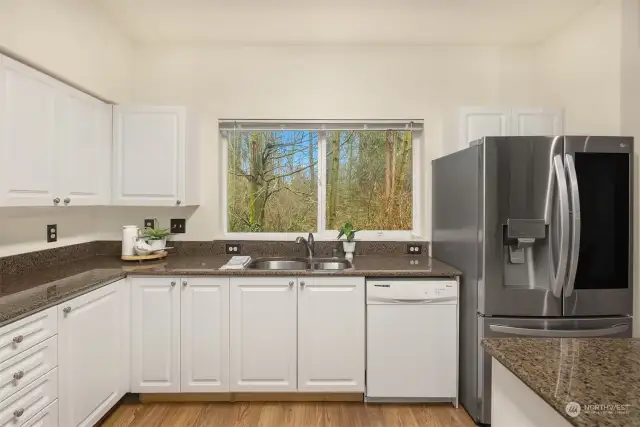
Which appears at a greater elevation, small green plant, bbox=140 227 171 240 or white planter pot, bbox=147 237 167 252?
small green plant, bbox=140 227 171 240

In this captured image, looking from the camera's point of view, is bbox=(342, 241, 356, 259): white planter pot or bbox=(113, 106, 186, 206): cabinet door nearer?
bbox=(113, 106, 186, 206): cabinet door

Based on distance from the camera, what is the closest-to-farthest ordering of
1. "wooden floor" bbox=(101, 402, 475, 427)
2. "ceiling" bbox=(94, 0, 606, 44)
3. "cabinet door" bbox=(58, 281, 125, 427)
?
"cabinet door" bbox=(58, 281, 125, 427), "wooden floor" bbox=(101, 402, 475, 427), "ceiling" bbox=(94, 0, 606, 44)

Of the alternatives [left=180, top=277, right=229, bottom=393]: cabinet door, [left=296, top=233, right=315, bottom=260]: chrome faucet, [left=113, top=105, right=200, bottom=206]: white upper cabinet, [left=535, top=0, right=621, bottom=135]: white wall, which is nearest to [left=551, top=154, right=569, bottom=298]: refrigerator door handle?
[left=535, top=0, right=621, bottom=135]: white wall

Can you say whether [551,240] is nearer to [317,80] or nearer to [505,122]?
[505,122]

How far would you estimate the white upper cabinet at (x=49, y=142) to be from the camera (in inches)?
74.6

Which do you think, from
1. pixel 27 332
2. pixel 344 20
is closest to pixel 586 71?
pixel 344 20

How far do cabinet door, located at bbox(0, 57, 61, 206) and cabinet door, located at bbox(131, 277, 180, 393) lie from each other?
75 centimetres

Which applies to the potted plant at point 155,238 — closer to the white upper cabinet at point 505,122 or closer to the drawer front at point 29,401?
the drawer front at point 29,401

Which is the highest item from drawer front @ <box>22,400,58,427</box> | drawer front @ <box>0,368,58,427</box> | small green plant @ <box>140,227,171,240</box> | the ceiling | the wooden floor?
the ceiling

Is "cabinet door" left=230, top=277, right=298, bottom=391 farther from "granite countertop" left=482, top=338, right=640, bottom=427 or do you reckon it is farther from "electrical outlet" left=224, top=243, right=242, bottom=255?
"granite countertop" left=482, top=338, right=640, bottom=427

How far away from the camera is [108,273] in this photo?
2.33 metres

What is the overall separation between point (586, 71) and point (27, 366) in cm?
360

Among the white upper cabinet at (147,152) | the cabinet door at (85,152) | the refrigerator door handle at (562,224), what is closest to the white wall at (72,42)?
the cabinet door at (85,152)

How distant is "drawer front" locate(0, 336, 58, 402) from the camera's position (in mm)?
1503
